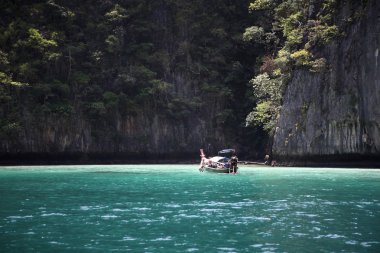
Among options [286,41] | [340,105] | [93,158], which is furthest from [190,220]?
[93,158]

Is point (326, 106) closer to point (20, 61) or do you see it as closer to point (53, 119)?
point (53, 119)

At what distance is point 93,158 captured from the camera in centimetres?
5106

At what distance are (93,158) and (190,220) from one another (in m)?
39.8

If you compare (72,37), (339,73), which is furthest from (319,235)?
(72,37)

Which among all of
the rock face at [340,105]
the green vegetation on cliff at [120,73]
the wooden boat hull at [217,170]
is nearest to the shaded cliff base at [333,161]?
the rock face at [340,105]

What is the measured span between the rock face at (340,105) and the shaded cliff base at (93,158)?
1405 centimetres

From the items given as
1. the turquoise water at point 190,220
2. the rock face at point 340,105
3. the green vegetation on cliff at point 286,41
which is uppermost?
the green vegetation on cliff at point 286,41

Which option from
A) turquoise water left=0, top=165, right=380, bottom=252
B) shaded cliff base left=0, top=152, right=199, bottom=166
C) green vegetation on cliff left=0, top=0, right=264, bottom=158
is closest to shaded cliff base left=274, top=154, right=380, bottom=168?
green vegetation on cliff left=0, top=0, right=264, bottom=158

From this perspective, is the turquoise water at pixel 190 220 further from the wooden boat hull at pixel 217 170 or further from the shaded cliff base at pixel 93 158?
the shaded cliff base at pixel 93 158

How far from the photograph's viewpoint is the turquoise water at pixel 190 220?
9828mm

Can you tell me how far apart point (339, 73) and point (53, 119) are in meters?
28.4

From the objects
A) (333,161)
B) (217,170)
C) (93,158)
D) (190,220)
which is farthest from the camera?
(93,158)

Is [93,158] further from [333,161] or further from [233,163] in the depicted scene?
[333,161]

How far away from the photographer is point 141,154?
174ft
